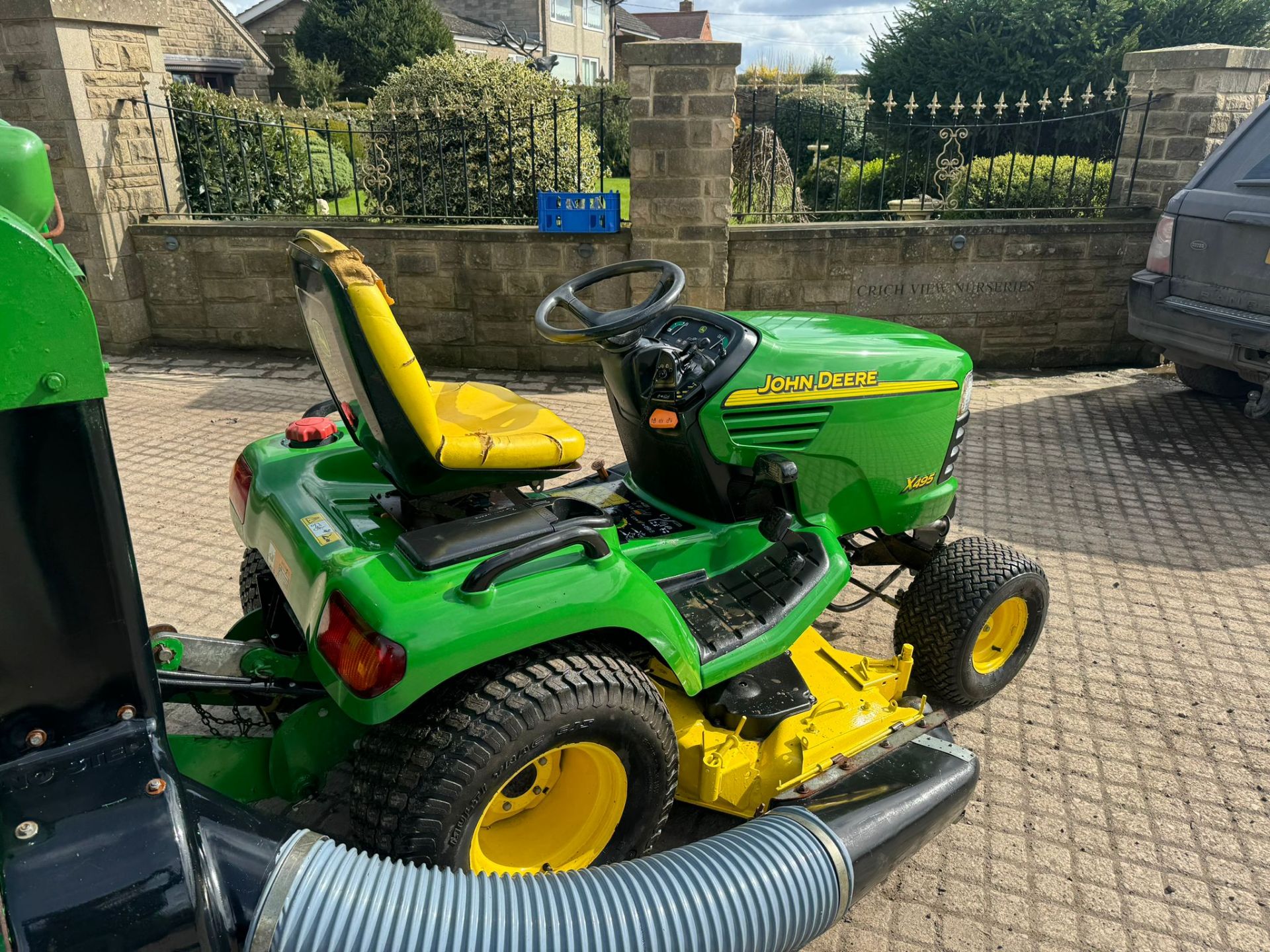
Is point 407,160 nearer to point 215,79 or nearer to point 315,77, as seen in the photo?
point 315,77

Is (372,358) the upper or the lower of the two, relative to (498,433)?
upper

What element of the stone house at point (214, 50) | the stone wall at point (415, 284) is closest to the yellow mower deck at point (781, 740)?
the stone wall at point (415, 284)

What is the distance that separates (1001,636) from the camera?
3445 mm

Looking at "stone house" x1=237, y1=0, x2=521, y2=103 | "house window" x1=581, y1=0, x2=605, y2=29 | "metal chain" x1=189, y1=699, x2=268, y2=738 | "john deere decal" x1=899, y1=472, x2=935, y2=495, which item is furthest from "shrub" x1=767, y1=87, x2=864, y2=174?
"house window" x1=581, y1=0, x2=605, y2=29

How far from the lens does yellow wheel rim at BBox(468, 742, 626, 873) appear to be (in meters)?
2.29

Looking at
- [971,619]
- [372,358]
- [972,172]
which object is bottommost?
[971,619]

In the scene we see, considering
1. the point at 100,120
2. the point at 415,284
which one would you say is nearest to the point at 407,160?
the point at 415,284

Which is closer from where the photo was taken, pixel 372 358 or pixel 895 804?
pixel 372 358

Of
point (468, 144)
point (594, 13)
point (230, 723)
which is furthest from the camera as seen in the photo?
point (594, 13)

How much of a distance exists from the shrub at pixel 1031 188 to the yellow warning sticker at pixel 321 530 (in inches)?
260

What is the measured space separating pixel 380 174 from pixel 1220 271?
21.3 ft

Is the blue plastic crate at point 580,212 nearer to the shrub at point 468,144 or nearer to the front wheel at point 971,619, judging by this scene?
the shrub at point 468,144

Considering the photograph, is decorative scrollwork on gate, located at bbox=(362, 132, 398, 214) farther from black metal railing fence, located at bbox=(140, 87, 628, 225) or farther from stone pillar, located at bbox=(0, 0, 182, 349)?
stone pillar, located at bbox=(0, 0, 182, 349)

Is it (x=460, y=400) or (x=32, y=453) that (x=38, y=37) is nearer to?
(x=460, y=400)
